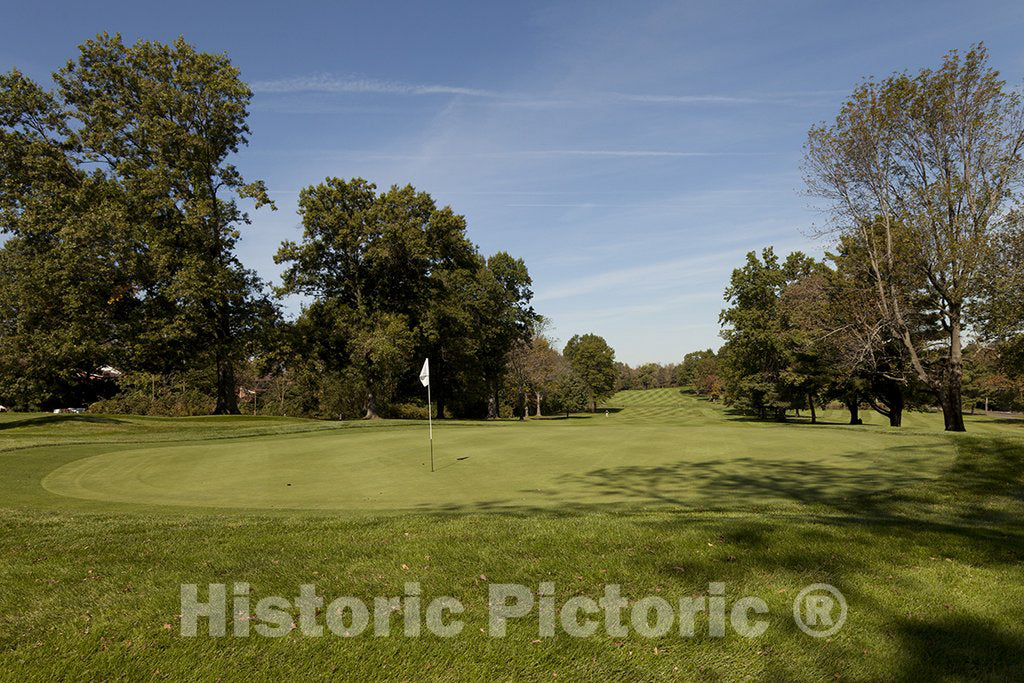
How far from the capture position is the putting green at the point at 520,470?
948 centimetres

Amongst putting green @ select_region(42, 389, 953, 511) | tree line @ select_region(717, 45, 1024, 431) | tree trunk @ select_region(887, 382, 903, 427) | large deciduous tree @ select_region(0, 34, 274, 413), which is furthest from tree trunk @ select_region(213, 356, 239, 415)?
tree trunk @ select_region(887, 382, 903, 427)

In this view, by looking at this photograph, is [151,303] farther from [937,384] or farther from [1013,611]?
[937,384]

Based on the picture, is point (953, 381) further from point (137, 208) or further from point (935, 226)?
point (137, 208)

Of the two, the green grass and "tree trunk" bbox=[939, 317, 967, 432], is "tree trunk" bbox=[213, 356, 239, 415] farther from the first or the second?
"tree trunk" bbox=[939, 317, 967, 432]

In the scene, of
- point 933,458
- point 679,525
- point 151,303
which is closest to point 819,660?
point 679,525

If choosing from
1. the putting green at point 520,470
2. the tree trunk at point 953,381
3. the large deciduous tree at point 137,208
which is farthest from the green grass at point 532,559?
the large deciduous tree at point 137,208

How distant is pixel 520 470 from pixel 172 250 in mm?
29119

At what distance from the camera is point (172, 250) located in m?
31.3

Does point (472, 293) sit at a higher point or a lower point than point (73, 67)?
lower

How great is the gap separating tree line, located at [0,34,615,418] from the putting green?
1801 cm

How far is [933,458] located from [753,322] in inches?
1536

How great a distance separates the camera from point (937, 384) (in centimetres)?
2259

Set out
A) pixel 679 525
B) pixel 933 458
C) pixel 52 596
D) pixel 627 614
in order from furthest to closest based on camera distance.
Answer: pixel 933 458 → pixel 679 525 → pixel 52 596 → pixel 627 614

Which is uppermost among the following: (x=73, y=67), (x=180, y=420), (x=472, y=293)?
(x=73, y=67)
